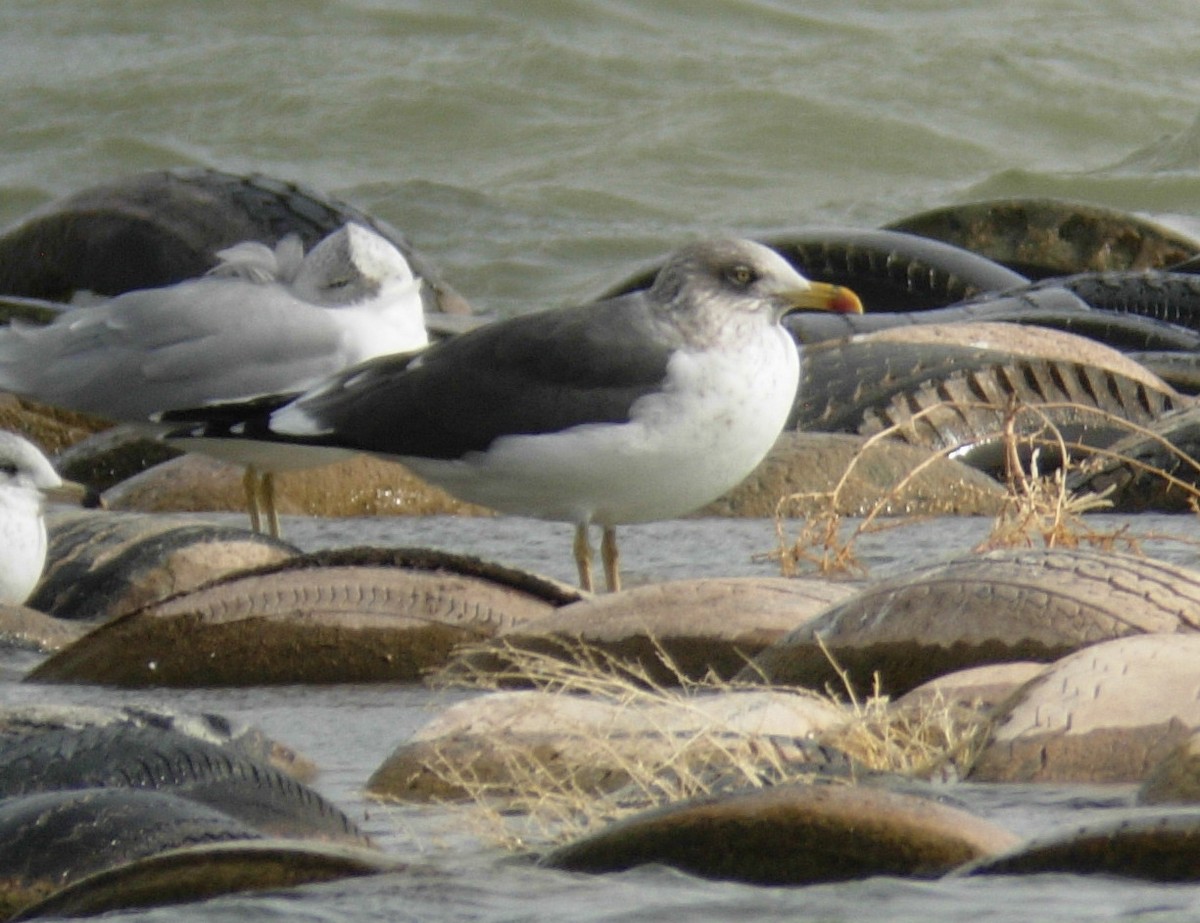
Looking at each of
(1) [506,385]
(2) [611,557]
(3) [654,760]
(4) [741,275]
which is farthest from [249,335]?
(3) [654,760]

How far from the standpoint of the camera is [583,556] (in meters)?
6.38

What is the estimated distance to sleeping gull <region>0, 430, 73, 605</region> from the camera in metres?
6.16

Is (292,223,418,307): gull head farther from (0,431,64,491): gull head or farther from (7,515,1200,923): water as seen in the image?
(7,515,1200,923): water

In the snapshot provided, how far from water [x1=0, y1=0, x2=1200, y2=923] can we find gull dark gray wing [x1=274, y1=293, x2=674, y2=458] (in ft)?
43.2

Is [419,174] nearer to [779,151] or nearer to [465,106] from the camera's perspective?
[465,106]

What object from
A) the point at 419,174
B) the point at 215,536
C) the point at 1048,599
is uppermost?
the point at 1048,599

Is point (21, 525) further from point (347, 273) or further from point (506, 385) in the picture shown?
point (347, 273)

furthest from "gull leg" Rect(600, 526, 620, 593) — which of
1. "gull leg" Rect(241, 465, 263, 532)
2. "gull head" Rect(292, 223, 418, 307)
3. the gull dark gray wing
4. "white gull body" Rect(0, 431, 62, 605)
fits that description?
"gull head" Rect(292, 223, 418, 307)

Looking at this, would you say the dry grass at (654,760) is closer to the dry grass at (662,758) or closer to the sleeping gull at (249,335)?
the dry grass at (662,758)

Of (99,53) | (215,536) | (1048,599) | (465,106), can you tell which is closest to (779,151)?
(465,106)

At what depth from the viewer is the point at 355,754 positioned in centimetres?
464

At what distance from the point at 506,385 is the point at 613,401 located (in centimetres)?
41

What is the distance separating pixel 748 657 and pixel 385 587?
979 mm

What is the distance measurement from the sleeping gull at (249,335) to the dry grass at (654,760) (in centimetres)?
393
